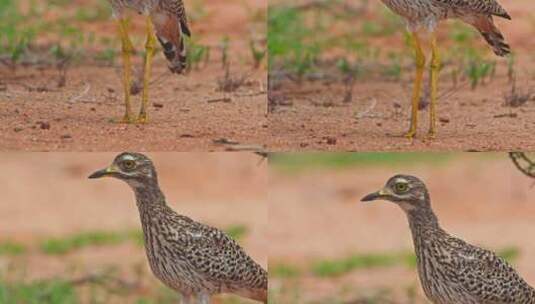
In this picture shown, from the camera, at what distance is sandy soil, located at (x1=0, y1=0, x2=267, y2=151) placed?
309 inches

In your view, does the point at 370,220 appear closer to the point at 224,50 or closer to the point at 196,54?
the point at 224,50

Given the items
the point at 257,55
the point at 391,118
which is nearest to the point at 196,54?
the point at 257,55

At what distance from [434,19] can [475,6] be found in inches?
7.7

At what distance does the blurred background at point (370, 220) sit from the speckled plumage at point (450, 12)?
4.34 ft

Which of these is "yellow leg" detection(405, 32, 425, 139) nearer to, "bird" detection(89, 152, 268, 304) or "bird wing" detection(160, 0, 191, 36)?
"bird wing" detection(160, 0, 191, 36)

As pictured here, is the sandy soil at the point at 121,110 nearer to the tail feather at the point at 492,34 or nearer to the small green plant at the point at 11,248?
the tail feather at the point at 492,34

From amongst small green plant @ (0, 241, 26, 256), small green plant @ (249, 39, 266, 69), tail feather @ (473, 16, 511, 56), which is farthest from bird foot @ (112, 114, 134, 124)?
small green plant @ (0, 241, 26, 256)

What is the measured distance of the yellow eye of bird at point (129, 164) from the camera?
279 inches

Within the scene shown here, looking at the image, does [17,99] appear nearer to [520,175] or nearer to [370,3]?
[370,3]

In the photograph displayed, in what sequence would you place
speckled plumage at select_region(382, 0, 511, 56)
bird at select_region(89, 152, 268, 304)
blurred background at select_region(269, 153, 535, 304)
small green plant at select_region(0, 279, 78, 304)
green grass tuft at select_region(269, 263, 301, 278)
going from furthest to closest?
1. green grass tuft at select_region(269, 263, 301, 278)
2. blurred background at select_region(269, 153, 535, 304)
3. small green plant at select_region(0, 279, 78, 304)
4. speckled plumage at select_region(382, 0, 511, 56)
5. bird at select_region(89, 152, 268, 304)

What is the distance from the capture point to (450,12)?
7855mm

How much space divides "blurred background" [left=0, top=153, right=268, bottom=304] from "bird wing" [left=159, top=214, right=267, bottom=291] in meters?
1.35

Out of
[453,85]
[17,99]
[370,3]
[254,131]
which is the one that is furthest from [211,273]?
[370,3]

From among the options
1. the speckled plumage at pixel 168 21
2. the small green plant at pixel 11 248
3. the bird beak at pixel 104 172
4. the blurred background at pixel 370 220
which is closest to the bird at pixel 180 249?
the bird beak at pixel 104 172
